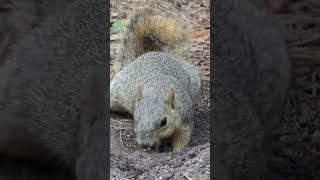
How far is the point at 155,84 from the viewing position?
12.1 feet

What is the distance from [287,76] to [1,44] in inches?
27.0

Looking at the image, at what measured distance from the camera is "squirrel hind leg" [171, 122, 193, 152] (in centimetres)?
348

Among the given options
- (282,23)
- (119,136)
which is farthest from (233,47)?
(119,136)

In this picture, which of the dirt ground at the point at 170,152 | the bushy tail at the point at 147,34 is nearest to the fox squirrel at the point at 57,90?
the dirt ground at the point at 170,152

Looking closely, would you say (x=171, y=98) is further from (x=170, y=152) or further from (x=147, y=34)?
(x=147, y=34)

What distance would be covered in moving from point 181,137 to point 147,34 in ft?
3.24

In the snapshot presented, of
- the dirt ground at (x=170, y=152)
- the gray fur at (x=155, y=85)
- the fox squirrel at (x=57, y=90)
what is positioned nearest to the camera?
the fox squirrel at (x=57, y=90)

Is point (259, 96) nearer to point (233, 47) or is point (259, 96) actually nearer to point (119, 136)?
point (233, 47)

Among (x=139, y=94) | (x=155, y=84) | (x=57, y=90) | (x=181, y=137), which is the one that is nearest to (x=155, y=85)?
(x=155, y=84)

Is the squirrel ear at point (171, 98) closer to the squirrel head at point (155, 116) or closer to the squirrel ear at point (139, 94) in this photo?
the squirrel head at point (155, 116)

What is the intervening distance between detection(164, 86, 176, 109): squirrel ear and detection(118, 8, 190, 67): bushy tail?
0.74 m

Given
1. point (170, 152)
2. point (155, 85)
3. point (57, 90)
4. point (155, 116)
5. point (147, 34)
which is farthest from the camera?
point (147, 34)

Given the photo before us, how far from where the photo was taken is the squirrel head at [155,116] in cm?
330

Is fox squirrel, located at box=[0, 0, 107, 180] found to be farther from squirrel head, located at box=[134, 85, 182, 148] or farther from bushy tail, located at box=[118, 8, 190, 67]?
bushy tail, located at box=[118, 8, 190, 67]
